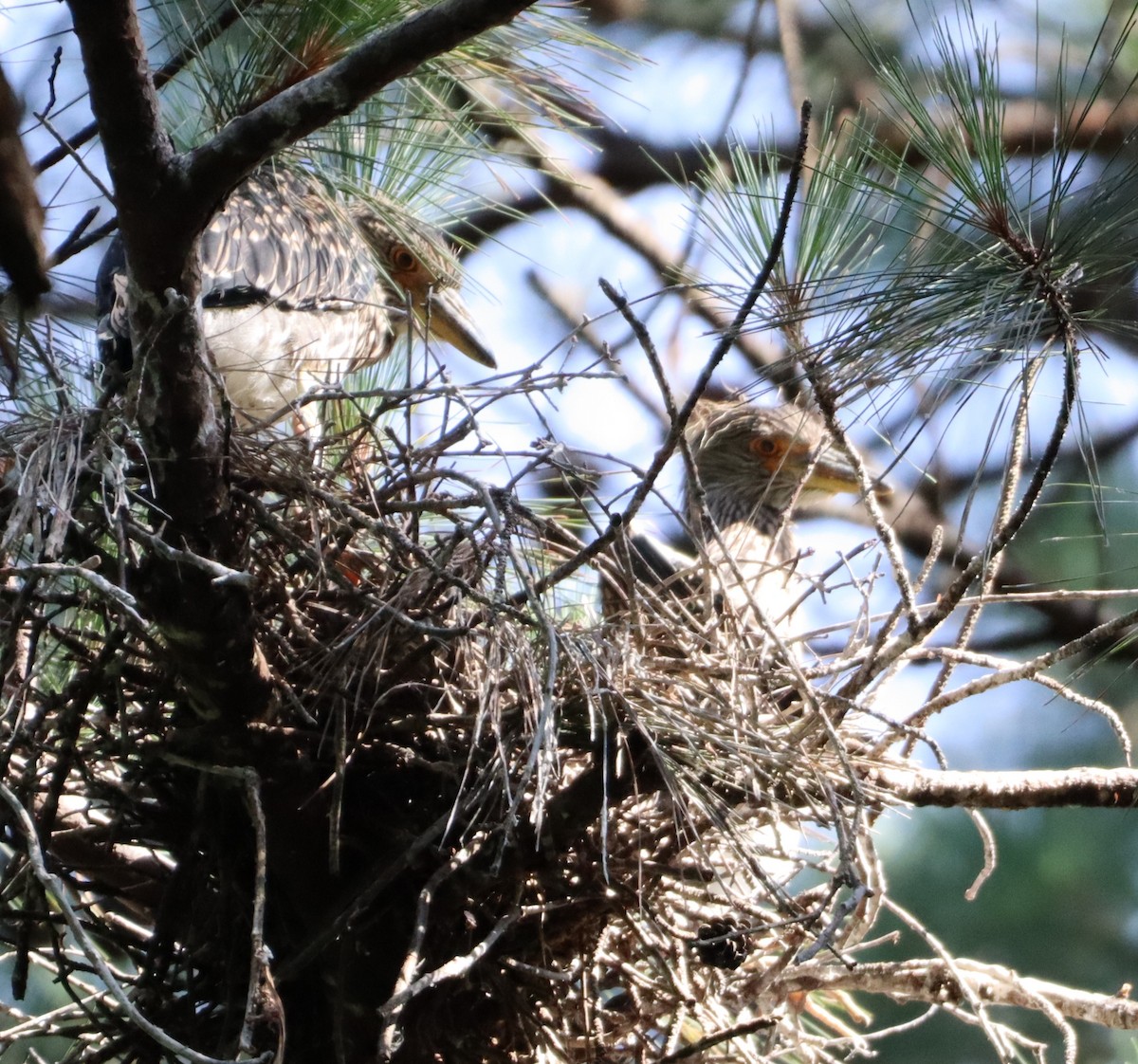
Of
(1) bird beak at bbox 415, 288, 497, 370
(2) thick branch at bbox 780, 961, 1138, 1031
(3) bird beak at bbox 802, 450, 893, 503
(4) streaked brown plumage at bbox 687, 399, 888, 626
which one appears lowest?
(2) thick branch at bbox 780, 961, 1138, 1031

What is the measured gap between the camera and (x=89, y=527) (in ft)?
5.97

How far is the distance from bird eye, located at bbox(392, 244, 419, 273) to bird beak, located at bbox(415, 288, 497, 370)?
16cm

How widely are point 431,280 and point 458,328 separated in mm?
141

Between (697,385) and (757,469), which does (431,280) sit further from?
(697,385)

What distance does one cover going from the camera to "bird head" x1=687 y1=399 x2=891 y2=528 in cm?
345

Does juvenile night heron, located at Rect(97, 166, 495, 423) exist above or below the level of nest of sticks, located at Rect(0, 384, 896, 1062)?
above

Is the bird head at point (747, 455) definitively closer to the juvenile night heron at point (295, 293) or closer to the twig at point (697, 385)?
the juvenile night heron at point (295, 293)

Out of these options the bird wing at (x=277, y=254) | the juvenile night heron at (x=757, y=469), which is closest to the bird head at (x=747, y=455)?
the juvenile night heron at (x=757, y=469)

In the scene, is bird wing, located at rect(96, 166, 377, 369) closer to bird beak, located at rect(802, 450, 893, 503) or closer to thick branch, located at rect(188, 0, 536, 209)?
thick branch, located at rect(188, 0, 536, 209)

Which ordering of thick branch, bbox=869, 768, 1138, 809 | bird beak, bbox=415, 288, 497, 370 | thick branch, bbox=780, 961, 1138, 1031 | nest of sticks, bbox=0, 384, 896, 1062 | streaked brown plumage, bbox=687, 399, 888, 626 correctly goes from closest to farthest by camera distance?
1. nest of sticks, bbox=0, 384, 896, 1062
2. thick branch, bbox=869, 768, 1138, 809
3. thick branch, bbox=780, 961, 1138, 1031
4. streaked brown plumage, bbox=687, 399, 888, 626
5. bird beak, bbox=415, 288, 497, 370

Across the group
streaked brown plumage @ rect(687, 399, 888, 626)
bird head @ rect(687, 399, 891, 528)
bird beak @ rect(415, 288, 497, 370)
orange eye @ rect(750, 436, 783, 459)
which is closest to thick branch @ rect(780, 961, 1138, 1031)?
streaked brown plumage @ rect(687, 399, 888, 626)

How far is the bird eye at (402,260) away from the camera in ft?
11.6

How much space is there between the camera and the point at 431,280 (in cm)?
338

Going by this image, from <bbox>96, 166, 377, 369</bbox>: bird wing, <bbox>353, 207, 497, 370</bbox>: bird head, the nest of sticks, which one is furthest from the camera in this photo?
<bbox>353, 207, 497, 370</bbox>: bird head
